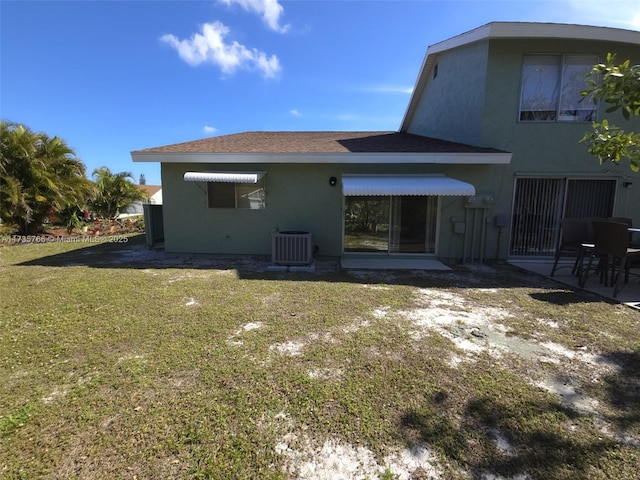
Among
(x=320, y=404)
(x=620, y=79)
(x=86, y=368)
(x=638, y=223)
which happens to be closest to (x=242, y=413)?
(x=320, y=404)

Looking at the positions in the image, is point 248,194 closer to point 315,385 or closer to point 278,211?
point 278,211

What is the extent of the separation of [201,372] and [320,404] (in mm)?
1808

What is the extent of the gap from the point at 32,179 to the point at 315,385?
20.2m

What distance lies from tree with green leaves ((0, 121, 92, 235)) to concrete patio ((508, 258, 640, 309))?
74.5ft

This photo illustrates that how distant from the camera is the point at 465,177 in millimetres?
11977

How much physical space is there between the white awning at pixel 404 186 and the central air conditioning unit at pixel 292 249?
2.24m

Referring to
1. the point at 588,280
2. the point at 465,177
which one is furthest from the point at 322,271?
the point at 588,280

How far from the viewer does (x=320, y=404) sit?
3.73 metres

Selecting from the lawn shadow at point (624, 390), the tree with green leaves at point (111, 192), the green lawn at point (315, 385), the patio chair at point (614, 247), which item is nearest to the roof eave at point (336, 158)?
the patio chair at point (614, 247)

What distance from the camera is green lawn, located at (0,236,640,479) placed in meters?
2.99

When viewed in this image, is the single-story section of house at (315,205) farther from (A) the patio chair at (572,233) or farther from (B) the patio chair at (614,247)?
(B) the patio chair at (614,247)

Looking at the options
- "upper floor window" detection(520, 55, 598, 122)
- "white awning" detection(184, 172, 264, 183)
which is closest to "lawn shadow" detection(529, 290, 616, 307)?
"upper floor window" detection(520, 55, 598, 122)

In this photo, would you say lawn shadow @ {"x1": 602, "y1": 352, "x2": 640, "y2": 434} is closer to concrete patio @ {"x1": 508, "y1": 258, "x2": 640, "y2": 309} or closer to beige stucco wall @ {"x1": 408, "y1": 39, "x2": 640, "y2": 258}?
concrete patio @ {"x1": 508, "y1": 258, "x2": 640, "y2": 309}

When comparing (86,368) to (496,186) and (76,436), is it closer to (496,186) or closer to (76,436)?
(76,436)
